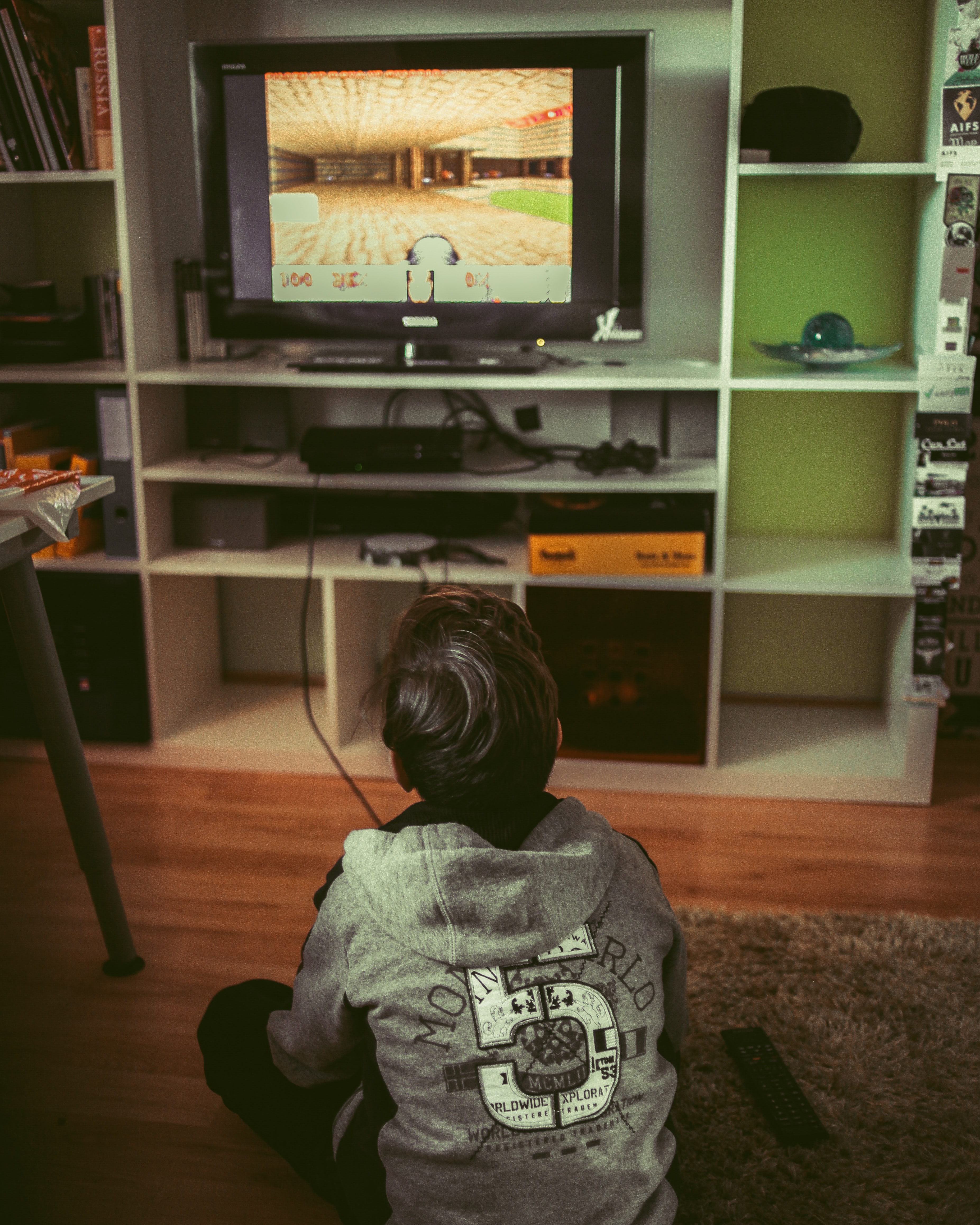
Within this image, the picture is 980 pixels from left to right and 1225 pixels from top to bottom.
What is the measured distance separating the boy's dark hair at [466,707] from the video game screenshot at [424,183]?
1.53 meters

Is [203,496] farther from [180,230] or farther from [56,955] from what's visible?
[56,955]

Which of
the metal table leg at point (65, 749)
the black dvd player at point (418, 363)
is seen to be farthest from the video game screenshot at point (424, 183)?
the metal table leg at point (65, 749)

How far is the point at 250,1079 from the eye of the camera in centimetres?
138

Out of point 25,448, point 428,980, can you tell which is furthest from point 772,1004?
point 25,448

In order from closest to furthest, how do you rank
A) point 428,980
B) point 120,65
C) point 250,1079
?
1. point 428,980
2. point 250,1079
3. point 120,65

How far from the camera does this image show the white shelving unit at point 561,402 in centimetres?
229

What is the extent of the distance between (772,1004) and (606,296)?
143 cm

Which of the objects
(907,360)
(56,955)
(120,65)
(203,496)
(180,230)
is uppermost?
(120,65)

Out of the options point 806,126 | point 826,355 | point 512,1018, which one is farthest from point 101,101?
point 512,1018

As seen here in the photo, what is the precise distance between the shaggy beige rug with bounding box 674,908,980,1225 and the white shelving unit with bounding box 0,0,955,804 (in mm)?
586

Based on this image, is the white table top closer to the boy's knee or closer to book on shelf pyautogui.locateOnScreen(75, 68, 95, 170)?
the boy's knee

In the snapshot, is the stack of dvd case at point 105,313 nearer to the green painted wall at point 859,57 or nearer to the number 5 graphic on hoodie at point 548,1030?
the green painted wall at point 859,57

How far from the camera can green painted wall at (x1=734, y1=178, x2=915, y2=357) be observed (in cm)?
247

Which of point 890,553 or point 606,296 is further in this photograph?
point 890,553
